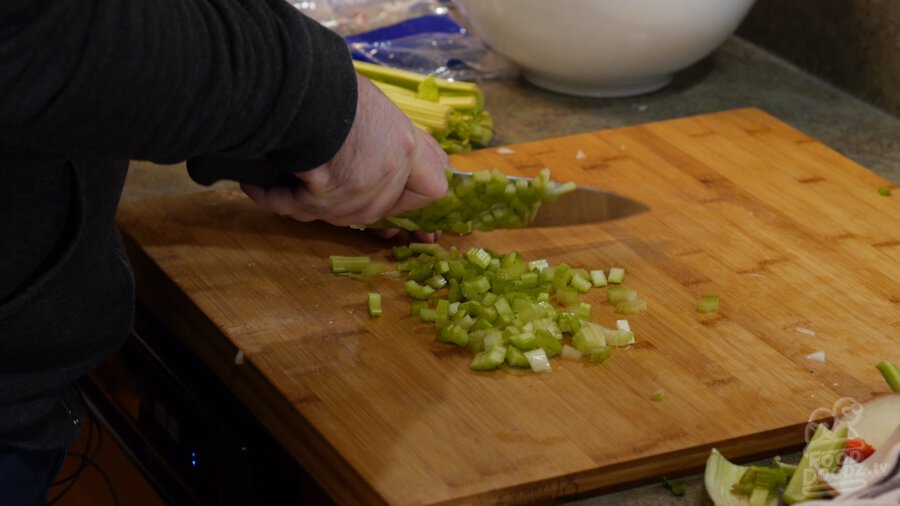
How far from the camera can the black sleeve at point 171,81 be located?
875 mm

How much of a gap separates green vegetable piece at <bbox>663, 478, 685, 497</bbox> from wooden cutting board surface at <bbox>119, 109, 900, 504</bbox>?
0.01 m

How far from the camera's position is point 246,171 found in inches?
50.0

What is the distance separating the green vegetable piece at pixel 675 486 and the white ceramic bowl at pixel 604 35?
882mm

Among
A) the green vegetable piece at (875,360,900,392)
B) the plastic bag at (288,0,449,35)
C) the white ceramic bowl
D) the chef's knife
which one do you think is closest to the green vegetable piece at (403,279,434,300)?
the chef's knife

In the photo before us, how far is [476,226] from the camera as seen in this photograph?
4.85 ft

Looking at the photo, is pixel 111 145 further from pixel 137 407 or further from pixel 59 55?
pixel 137 407

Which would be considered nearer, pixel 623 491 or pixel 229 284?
pixel 623 491

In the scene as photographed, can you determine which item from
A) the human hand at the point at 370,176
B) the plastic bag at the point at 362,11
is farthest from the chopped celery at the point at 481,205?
the plastic bag at the point at 362,11

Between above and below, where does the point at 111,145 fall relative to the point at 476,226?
above

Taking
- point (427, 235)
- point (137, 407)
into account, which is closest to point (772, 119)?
point (427, 235)

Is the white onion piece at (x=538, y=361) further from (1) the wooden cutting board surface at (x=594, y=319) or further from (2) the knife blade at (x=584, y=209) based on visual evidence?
(2) the knife blade at (x=584, y=209)

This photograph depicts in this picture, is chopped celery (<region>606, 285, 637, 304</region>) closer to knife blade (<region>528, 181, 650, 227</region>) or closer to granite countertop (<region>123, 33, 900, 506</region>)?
knife blade (<region>528, 181, 650, 227</region>)

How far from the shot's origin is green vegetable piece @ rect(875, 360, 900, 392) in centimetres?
120

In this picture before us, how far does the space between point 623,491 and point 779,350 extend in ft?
0.91
